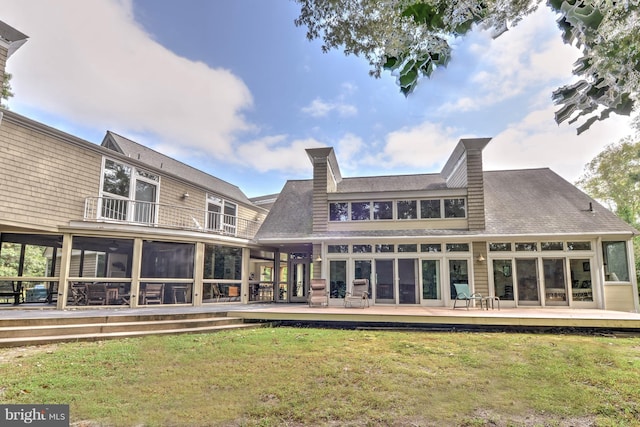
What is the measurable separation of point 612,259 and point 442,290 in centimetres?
546

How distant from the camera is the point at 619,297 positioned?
11094 millimetres

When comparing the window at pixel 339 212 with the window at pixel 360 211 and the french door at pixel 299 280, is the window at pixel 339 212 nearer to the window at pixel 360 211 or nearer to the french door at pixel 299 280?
the window at pixel 360 211

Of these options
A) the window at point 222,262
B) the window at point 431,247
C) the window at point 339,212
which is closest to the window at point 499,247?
the window at point 431,247

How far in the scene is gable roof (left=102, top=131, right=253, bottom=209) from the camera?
12.5 metres

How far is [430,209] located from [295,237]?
4.94m

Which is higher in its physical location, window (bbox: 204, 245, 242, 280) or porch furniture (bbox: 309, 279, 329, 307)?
window (bbox: 204, 245, 242, 280)

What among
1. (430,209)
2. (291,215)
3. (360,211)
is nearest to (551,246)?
(430,209)

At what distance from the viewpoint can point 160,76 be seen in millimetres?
12805

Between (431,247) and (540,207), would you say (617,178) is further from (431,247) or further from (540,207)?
(431,247)


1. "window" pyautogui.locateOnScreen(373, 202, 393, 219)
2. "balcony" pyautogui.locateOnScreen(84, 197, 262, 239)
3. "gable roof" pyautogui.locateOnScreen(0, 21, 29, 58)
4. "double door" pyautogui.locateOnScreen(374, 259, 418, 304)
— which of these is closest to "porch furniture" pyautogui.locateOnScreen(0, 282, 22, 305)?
"balcony" pyautogui.locateOnScreen(84, 197, 262, 239)

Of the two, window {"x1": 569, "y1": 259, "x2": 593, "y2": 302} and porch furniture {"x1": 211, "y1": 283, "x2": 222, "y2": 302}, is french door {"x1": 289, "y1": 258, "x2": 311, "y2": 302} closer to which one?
porch furniture {"x1": 211, "y1": 283, "x2": 222, "y2": 302}

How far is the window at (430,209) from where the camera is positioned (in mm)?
12491

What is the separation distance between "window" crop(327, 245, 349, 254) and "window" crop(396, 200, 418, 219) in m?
2.26

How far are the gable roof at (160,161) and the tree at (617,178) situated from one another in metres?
22.0
